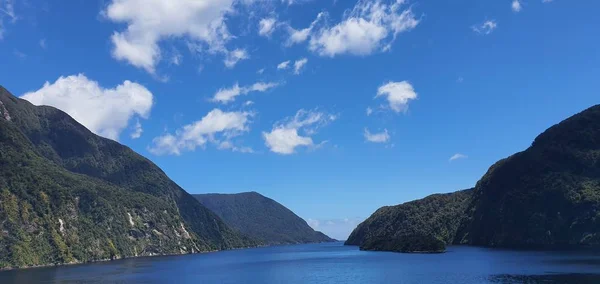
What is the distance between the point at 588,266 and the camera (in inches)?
4284

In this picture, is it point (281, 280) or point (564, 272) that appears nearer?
point (564, 272)

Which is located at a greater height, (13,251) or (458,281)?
(13,251)

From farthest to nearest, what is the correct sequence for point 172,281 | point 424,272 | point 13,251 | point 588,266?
point 13,251 → point 172,281 → point 424,272 → point 588,266

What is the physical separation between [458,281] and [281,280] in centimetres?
4477

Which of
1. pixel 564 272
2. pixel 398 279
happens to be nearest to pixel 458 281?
pixel 398 279

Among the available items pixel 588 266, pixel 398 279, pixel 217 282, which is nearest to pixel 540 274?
pixel 588 266

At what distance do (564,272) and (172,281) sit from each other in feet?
311

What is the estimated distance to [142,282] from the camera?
129375 mm

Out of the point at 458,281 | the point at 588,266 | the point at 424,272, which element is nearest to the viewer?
the point at 458,281

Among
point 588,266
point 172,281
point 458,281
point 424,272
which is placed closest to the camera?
point 458,281

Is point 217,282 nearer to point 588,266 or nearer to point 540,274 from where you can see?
point 540,274

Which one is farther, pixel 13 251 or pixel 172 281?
pixel 13 251

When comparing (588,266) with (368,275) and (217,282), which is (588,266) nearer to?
(368,275)

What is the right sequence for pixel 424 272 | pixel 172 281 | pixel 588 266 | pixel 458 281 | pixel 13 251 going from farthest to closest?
pixel 13 251 < pixel 172 281 < pixel 424 272 < pixel 588 266 < pixel 458 281
